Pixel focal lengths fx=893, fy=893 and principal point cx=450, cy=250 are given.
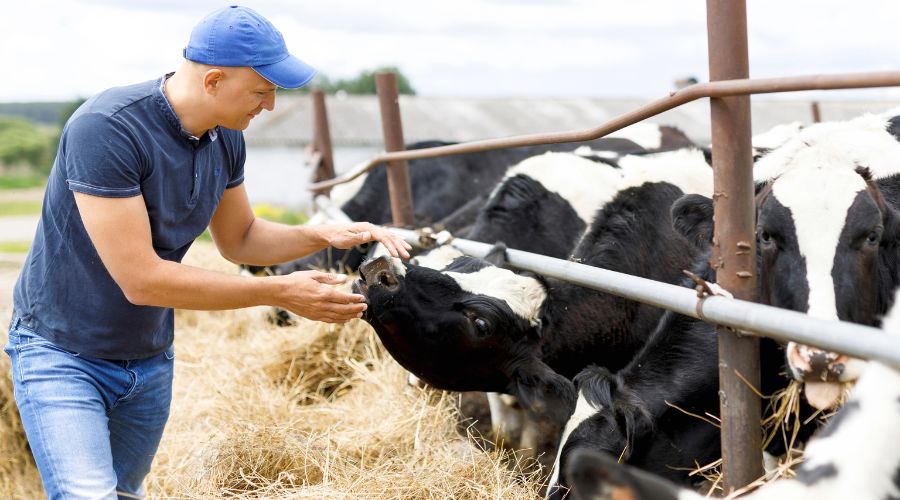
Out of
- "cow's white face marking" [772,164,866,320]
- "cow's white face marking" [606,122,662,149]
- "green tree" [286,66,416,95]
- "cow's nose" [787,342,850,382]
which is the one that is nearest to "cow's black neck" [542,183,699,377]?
"cow's white face marking" [772,164,866,320]

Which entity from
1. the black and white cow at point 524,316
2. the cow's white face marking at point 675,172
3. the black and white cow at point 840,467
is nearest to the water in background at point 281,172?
the cow's white face marking at point 675,172

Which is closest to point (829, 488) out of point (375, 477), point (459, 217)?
point (375, 477)

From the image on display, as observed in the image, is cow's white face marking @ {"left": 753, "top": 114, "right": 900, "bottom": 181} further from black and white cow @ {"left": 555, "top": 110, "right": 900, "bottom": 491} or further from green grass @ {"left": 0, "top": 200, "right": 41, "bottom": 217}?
green grass @ {"left": 0, "top": 200, "right": 41, "bottom": 217}

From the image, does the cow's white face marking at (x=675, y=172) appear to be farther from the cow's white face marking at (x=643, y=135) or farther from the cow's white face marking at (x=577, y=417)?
the cow's white face marking at (x=643, y=135)

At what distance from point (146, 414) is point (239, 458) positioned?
18.8 inches

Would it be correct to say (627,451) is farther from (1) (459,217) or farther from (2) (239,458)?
(1) (459,217)

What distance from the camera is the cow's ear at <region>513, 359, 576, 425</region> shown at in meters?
3.19

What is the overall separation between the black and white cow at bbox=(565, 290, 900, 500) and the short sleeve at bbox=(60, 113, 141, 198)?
157cm

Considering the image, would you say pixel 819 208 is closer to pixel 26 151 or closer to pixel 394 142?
pixel 394 142

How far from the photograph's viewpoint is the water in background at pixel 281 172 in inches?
1140

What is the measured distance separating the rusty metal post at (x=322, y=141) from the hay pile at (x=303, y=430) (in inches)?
105

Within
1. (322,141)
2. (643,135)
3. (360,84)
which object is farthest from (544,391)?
(360,84)

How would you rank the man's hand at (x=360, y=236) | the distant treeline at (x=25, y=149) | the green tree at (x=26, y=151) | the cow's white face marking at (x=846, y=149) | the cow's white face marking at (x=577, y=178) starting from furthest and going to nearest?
the green tree at (x=26, y=151)
the distant treeline at (x=25, y=149)
the cow's white face marking at (x=577, y=178)
the man's hand at (x=360, y=236)
the cow's white face marking at (x=846, y=149)

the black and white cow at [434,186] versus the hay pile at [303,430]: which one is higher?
the black and white cow at [434,186]
